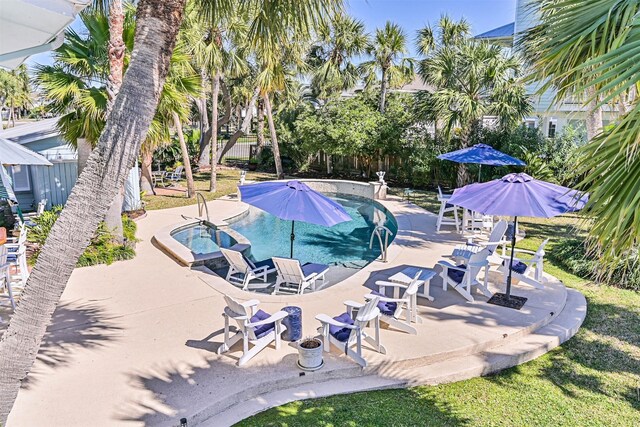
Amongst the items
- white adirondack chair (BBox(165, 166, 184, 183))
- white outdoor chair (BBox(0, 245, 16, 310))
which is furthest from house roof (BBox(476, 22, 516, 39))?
white outdoor chair (BBox(0, 245, 16, 310))

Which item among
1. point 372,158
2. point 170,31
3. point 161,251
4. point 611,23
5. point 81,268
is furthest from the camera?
point 372,158

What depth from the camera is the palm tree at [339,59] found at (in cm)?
3005

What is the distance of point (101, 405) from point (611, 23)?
6319 mm

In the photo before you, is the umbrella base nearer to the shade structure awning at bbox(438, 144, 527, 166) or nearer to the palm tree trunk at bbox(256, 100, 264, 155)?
the shade structure awning at bbox(438, 144, 527, 166)

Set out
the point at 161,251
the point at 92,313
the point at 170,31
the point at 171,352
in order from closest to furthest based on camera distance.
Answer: the point at 170,31
the point at 171,352
the point at 92,313
the point at 161,251

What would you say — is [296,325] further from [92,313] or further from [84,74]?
[84,74]

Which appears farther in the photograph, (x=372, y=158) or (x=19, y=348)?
(x=372, y=158)

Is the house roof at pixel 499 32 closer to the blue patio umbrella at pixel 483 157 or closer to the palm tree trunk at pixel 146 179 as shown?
the blue patio umbrella at pixel 483 157

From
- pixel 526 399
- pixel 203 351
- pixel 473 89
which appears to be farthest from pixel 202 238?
pixel 473 89

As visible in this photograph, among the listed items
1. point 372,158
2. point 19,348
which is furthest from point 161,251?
point 372,158

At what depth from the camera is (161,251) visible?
12000mm

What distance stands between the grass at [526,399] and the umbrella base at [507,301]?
3.60 ft

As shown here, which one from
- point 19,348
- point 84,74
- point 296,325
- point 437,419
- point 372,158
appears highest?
point 84,74

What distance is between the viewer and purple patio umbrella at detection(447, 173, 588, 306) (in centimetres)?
743
